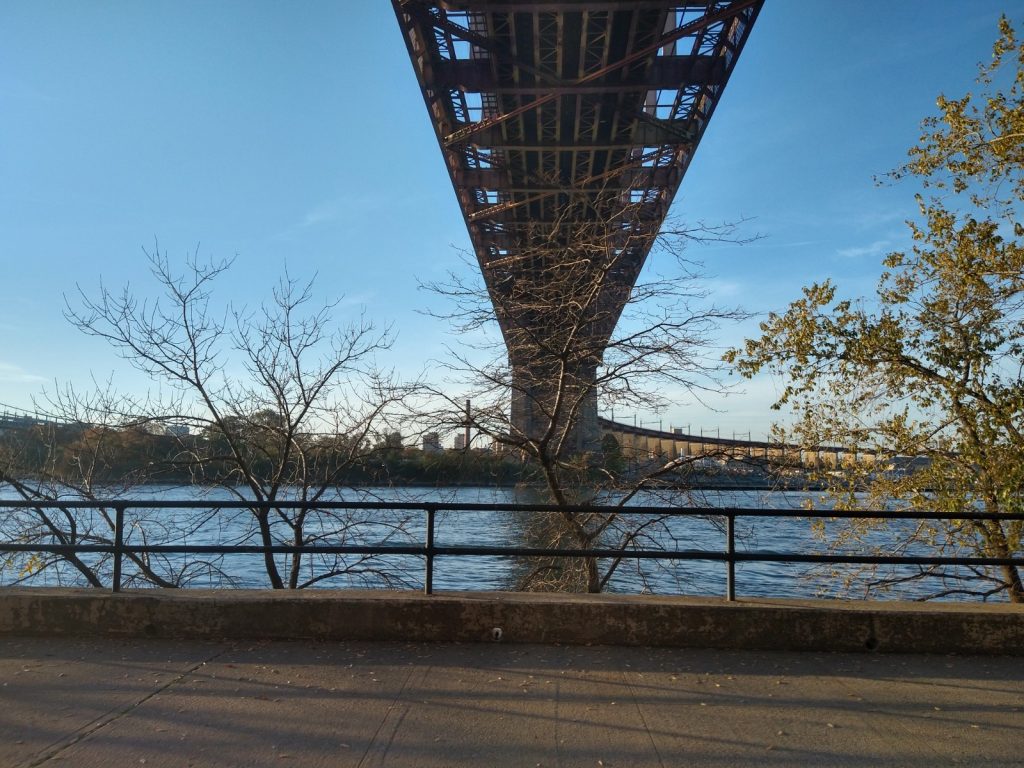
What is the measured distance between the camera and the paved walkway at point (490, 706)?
3.95m

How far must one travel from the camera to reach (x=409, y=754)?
391cm

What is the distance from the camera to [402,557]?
46.9 ft

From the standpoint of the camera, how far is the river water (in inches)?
424

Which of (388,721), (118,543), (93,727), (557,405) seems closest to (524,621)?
(388,721)

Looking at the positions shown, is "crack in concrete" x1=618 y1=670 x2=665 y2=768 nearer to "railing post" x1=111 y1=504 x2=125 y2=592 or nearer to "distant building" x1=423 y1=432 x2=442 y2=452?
"railing post" x1=111 y1=504 x2=125 y2=592

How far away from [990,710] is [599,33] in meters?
17.4

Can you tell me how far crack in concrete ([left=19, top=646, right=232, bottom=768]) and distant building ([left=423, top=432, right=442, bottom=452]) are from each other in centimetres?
544

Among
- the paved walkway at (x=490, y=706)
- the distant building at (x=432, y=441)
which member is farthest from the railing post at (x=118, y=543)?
the distant building at (x=432, y=441)

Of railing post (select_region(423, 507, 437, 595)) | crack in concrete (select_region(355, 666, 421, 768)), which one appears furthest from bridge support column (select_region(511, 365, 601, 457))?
crack in concrete (select_region(355, 666, 421, 768))

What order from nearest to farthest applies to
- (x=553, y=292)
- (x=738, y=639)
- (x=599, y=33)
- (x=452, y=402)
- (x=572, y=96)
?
(x=738, y=639), (x=452, y=402), (x=553, y=292), (x=599, y=33), (x=572, y=96)

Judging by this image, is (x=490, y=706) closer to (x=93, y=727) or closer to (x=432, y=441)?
(x=93, y=727)

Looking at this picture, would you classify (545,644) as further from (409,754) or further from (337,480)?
(337,480)

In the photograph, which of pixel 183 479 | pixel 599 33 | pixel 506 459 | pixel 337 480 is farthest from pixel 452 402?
pixel 599 33

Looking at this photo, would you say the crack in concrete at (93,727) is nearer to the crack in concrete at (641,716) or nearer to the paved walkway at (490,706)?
the paved walkway at (490,706)
